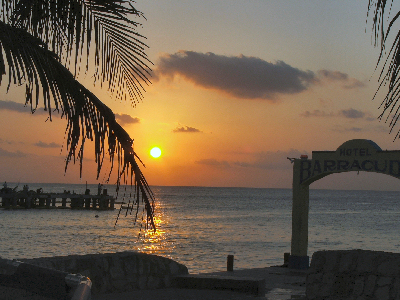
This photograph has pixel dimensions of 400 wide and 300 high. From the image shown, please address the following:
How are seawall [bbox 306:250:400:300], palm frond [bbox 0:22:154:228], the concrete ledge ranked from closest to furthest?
palm frond [bbox 0:22:154:228] < seawall [bbox 306:250:400:300] < the concrete ledge

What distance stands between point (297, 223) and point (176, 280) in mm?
6478

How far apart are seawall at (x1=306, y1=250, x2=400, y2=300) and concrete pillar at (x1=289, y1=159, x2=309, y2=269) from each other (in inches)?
→ 260

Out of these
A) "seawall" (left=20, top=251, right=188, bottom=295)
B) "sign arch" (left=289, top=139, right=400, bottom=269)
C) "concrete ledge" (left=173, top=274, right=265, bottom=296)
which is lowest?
"concrete ledge" (left=173, top=274, right=265, bottom=296)

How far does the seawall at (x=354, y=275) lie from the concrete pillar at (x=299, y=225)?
660cm

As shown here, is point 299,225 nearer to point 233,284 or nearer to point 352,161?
point 352,161

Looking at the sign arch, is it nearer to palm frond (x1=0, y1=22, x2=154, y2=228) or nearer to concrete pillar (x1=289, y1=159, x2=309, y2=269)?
concrete pillar (x1=289, y1=159, x2=309, y2=269)

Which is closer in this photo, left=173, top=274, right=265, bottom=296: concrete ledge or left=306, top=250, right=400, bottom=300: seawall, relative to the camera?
left=306, top=250, right=400, bottom=300: seawall

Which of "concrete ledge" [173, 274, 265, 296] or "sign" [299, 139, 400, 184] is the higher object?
"sign" [299, 139, 400, 184]

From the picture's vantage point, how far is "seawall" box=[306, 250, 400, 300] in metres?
9.02

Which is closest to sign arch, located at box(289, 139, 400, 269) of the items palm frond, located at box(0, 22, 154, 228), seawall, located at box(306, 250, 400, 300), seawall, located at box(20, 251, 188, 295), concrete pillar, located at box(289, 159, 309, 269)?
concrete pillar, located at box(289, 159, 309, 269)

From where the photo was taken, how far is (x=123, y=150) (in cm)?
577

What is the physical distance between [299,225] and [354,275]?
24.3 feet

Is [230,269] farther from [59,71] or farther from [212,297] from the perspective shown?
[59,71]

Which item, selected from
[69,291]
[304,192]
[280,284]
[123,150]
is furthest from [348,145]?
[69,291]
